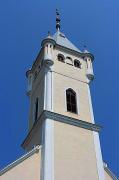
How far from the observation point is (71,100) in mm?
29312

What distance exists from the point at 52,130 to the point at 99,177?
14.6 feet

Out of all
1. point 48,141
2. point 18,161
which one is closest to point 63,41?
point 48,141

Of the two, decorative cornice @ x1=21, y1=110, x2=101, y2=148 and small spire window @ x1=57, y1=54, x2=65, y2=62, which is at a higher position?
small spire window @ x1=57, y1=54, x2=65, y2=62

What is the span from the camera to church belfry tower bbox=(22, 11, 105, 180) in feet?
79.1

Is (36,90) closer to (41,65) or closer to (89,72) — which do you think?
(41,65)

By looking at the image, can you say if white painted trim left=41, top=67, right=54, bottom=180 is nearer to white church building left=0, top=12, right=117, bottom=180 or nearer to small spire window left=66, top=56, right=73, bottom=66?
white church building left=0, top=12, right=117, bottom=180

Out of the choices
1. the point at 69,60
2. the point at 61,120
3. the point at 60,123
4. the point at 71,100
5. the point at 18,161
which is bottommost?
the point at 18,161

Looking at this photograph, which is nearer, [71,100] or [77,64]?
[71,100]

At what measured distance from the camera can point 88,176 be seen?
24094mm

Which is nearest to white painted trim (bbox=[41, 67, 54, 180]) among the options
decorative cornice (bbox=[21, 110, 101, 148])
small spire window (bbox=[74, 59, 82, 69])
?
decorative cornice (bbox=[21, 110, 101, 148])

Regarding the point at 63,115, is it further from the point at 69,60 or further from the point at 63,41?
the point at 63,41

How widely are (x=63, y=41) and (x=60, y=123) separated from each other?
12.9 m

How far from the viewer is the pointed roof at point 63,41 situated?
35650 mm

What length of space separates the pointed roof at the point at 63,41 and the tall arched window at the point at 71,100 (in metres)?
6.51
